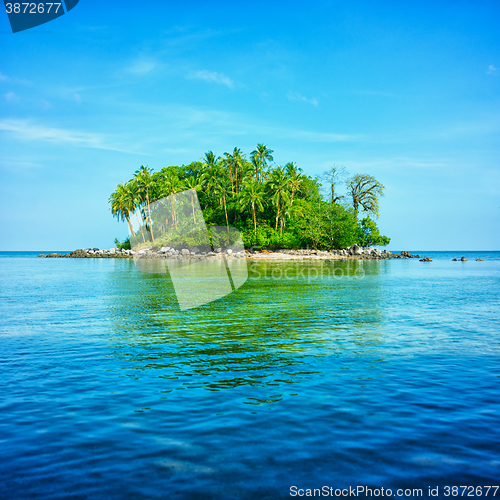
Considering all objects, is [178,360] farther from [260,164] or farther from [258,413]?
[260,164]

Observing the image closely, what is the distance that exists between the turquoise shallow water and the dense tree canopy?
7685 centimetres

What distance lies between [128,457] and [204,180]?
324 ft

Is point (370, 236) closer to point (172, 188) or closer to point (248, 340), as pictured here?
point (172, 188)

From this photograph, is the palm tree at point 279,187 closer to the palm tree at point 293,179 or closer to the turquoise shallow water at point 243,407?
the palm tree at point 293,179

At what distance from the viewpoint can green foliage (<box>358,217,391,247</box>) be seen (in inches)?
4144

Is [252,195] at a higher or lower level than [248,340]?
higher

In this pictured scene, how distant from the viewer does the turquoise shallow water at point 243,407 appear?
5.68 metres

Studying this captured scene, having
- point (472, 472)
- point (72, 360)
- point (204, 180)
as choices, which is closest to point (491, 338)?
point (472, 472)

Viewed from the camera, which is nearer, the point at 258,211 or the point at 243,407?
the point at 243,407

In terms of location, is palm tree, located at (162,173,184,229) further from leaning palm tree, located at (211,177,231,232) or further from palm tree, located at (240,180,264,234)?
palm tree, located at (240,180,264,234)

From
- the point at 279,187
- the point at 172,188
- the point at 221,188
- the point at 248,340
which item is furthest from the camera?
the point at 172,188

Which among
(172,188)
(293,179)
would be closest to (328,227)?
(293,179)

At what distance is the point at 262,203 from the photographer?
317ft

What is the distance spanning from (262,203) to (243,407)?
8961cm
